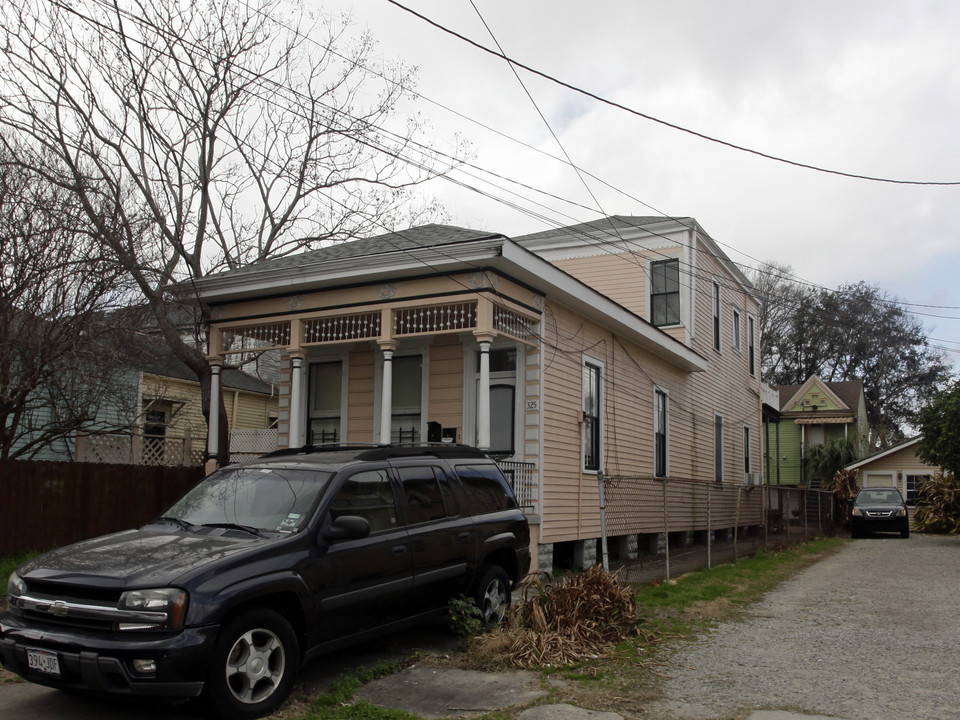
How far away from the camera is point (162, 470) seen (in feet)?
42.9

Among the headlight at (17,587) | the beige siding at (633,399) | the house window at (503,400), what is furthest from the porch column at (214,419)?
the headlight at (17,587)

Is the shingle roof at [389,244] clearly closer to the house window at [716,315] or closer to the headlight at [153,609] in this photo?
the headlight at [153,609]

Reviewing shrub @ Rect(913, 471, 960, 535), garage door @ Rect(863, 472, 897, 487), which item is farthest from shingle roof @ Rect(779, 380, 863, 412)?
shrub @ Rect(913, 471, 960, 535)

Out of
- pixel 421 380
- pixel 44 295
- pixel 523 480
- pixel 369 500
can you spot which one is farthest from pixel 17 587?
pixel 421 380

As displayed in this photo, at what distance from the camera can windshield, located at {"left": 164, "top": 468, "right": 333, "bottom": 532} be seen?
614 centimetres

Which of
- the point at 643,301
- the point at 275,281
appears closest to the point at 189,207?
the point at 275,281

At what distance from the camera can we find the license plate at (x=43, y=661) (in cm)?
497

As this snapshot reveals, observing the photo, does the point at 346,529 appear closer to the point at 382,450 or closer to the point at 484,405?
the point at 382,450

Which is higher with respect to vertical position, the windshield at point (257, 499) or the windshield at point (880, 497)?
the windshield at point (257, 499)

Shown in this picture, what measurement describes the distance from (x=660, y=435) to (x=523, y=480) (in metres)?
6.82

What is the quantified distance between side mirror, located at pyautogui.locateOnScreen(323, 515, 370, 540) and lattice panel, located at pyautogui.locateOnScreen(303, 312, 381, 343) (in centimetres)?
684

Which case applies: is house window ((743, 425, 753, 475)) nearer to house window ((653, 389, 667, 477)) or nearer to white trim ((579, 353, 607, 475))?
house window ((653, 389, 667, 477))

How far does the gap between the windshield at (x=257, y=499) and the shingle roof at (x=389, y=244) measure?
5.46 metres

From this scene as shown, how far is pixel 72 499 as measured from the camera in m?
11.6
